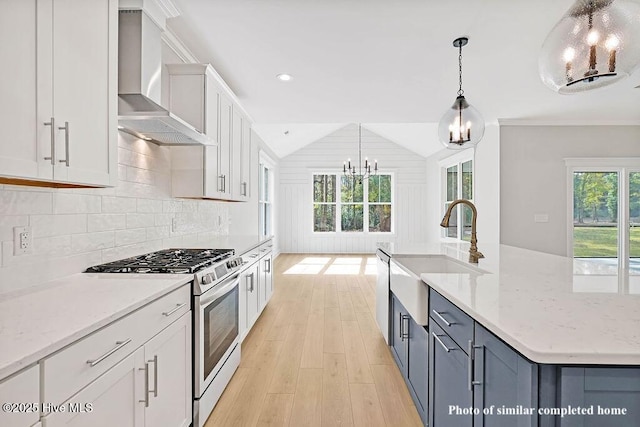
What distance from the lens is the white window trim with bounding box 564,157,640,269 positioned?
513 cm

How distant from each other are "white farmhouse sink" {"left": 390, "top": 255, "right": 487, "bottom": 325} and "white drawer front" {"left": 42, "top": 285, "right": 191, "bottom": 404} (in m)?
1.22

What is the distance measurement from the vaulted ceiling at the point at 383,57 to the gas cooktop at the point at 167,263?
172 centimetres

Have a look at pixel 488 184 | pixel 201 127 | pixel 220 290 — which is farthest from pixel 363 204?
pixel 220 290

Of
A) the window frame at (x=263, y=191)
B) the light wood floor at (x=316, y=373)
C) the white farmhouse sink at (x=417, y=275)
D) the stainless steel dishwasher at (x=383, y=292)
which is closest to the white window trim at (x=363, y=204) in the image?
the window frame at (x=263, y=191)

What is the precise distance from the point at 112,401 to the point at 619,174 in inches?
266

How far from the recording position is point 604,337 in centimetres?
87

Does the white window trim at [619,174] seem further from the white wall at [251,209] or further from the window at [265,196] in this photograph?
the window at [265,196]

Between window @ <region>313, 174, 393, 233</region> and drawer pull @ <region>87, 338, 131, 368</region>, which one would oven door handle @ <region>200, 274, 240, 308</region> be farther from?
window @ <region>313, 174, 393, 233</region>

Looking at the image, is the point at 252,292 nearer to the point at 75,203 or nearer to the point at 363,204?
the point at 75,203

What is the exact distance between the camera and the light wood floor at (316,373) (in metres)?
2.05

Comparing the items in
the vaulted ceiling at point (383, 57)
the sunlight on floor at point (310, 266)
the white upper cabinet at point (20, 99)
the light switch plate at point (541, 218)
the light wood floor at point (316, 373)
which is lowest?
the light wood floor at point (316, 373)

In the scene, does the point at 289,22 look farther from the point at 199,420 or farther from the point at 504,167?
the point at 504,167

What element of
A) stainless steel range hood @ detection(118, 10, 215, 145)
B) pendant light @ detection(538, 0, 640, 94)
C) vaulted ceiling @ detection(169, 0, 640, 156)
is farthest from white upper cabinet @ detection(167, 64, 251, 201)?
pendant light @ detection(538, 0, 640, 94)

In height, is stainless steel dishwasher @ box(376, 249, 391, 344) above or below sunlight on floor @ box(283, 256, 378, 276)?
above
